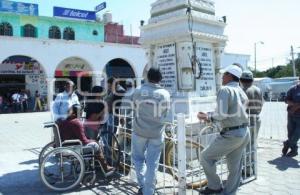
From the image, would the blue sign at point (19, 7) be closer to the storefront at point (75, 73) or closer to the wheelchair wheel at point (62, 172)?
the storefront at point (75, 73)

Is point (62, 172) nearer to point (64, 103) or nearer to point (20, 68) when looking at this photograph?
point (64, 103)

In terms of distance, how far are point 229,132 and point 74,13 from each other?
84.4ft

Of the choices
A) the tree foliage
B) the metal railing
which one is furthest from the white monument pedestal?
the tree foliage

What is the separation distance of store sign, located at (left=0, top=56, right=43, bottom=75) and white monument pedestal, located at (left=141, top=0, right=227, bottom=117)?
19187mm

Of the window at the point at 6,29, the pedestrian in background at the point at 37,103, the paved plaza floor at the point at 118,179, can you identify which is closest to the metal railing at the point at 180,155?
the paved plaza floor at the point at 118,179

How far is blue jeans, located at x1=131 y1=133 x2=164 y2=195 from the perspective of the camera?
4551 millimetres

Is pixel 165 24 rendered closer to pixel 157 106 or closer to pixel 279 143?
pixel 157 106

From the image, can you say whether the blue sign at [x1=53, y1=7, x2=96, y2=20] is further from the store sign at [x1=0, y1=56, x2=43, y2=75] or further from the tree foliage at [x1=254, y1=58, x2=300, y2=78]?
the tree foliage at [x1=254, y1=58, x2=300, y2=78]

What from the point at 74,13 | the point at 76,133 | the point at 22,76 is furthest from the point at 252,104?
the point at 74,13

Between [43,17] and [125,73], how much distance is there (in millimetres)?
7270

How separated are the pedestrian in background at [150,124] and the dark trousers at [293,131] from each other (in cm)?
351

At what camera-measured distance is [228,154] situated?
178 inches

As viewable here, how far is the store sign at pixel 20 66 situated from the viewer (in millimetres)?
23891

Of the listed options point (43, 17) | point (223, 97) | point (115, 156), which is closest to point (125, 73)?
point (43, 17)
